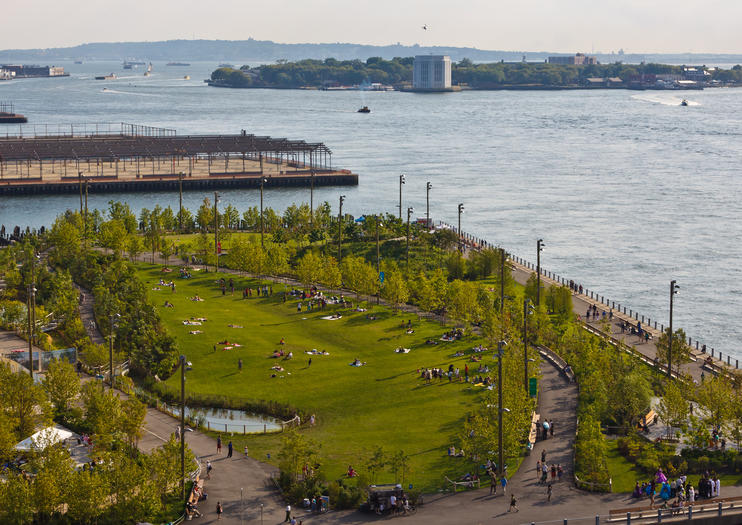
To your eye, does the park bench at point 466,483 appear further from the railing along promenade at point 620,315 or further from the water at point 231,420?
the railing along promenade at point 620,315

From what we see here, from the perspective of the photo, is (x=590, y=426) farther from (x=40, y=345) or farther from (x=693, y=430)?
(x=40, y=345)

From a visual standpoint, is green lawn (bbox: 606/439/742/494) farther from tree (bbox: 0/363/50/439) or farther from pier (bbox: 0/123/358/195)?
pier (bbox: 0/123/358/195)

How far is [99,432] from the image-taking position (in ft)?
149

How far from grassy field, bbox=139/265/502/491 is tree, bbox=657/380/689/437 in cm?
1014

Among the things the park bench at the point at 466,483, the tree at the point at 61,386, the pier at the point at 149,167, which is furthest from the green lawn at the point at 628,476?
the pier at the point at 149,167

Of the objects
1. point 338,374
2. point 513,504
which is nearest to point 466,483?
point 513,504

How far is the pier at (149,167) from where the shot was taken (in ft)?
490

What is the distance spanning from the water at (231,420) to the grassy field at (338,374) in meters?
1.61

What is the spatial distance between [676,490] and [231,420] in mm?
23476

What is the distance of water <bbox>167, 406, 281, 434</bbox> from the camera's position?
52281 millimetres

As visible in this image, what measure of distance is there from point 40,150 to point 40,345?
3749 inches

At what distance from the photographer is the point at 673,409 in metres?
49.8

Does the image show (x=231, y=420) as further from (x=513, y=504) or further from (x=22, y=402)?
(x=513, y=504)

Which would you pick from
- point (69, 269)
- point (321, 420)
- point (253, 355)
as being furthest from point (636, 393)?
point (69, 269)
